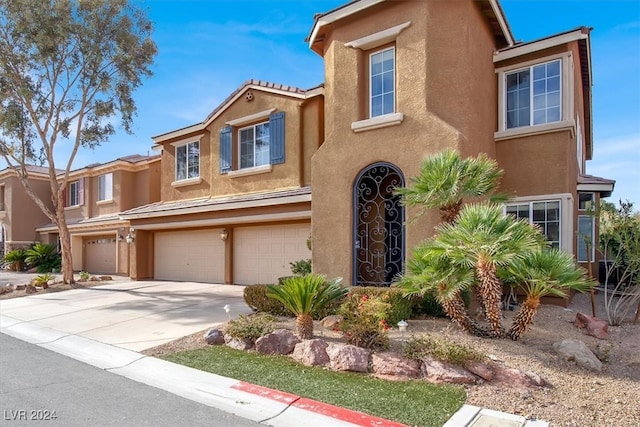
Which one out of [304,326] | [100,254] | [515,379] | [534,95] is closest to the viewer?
[515,379]

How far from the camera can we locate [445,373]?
6.04m

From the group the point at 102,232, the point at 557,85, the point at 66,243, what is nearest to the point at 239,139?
the point at 66,243

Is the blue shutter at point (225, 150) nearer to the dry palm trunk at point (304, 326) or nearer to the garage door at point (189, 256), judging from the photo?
the garage door at point (189, 256)

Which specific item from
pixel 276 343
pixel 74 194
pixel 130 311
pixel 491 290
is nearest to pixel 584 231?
pixel 491 290

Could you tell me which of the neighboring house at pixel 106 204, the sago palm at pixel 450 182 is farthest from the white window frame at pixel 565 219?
the neighboring house at pixel 106 204

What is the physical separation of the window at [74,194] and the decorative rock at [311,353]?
2641 cm

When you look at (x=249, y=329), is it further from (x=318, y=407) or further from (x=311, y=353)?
(x=318, y=407)

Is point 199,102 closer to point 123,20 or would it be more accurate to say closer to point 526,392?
A: point 123,20

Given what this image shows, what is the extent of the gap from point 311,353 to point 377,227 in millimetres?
5187

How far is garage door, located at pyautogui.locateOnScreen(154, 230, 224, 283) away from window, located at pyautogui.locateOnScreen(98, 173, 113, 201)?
6.63 m

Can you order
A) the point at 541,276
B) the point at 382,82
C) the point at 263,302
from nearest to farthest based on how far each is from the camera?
1. the point at 541,276
2. the point at 263,302
3. the point at 382,82

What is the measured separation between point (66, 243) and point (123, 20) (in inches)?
383

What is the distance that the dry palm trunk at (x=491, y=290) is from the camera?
7.03 m

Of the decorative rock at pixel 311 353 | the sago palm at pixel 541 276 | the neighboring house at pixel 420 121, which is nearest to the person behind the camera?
the sago palm at pixel 541 276
